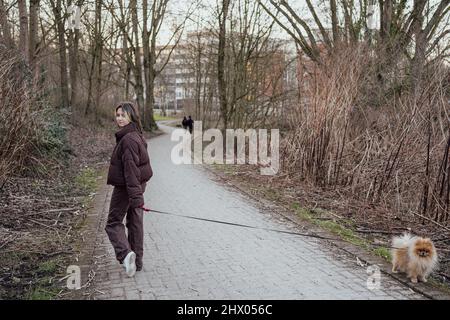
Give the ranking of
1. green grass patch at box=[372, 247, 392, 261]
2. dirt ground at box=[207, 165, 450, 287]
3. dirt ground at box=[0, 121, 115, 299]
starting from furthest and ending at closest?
dirt ground at box=[207, 165, 450, 287]
green grass patch at box=[372, 247, 392, 261]
dirt ground at box=[0, 121, 115, 299]

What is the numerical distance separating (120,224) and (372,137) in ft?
21.0

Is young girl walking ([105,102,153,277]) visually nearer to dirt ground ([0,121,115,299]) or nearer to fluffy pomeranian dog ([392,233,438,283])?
dirt ground ([0,121,115,299])

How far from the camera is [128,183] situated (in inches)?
183

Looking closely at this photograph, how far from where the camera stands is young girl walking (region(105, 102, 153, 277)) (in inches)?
184

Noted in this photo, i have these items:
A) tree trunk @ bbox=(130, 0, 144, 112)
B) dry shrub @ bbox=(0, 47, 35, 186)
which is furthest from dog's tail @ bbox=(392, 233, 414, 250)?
tree trunk @ bbox=(130, 0, 144, 112)

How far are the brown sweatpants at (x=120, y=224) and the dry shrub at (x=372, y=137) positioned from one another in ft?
15.7

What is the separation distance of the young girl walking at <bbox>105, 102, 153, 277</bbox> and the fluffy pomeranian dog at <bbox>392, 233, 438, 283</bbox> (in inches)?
115

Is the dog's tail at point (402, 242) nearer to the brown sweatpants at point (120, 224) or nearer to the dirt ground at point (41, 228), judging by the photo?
the brown sweatpants at point (120, 224)

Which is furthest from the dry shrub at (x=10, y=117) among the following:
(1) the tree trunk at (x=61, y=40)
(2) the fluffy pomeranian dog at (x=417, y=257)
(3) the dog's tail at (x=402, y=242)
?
(1) the tree trunk at (x=61, y=40)

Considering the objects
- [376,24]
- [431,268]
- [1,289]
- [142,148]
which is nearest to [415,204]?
[431,268]

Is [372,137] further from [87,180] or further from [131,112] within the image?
[87,180]

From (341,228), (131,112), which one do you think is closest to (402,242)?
(341,228)

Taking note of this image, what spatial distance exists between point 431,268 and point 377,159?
464 cm

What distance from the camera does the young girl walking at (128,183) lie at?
4.68 meters
